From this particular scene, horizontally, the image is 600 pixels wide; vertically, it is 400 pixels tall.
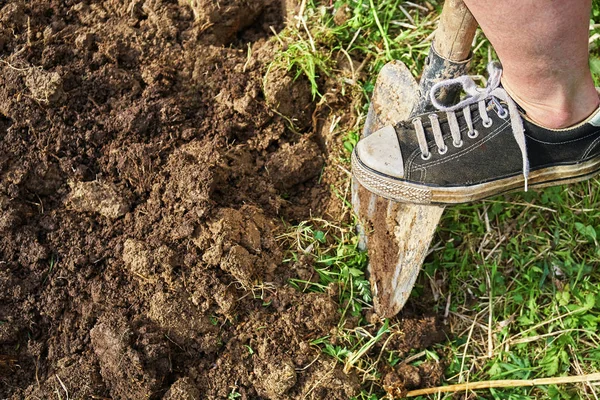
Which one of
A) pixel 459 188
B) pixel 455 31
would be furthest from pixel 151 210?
pixel 455 31

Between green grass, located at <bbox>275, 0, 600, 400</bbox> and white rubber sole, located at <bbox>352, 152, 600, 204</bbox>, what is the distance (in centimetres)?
43

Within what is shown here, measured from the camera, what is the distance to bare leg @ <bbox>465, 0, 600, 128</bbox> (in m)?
1.62

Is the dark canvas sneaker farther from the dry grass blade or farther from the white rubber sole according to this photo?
the dry grass blade

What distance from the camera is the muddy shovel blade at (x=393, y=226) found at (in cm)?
232

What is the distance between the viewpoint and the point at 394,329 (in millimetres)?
2385

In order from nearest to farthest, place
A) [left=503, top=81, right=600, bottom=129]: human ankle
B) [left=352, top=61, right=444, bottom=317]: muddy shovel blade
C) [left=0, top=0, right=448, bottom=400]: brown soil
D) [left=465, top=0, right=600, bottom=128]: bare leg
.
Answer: [left=465, top=0, right=600, bottom=128]: bare leg
[left=503, top=81, right=600, bottom=129]: human ankle
[left=0, top=0, right=448, bottom=400]: brown soil
[left=352, top=61, right=444, bottom=317]: muddy shovel blade

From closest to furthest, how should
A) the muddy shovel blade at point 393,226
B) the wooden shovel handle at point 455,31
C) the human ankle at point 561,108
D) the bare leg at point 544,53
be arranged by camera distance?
the bare leg at point 544,53 → the human ankle at point 561,108 → the wooden shovel handle at point 455,31 → the muddy shovel blade at point 393,226

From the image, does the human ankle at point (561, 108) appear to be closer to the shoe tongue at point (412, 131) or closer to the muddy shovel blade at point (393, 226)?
the shoe tongue at point (412, 131)

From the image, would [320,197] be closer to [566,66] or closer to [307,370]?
[307,370]

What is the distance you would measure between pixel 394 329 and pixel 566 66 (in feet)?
3.95

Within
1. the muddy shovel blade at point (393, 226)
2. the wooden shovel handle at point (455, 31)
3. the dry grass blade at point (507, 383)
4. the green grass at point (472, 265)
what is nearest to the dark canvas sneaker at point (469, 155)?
the wooden shovel handle at point (455, 31)

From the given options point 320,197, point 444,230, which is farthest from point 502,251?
point 320,197

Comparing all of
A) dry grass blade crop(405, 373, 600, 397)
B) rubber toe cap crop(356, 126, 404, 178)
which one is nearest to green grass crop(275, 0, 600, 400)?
dry grass blade crop(405, 373, 600, 397)

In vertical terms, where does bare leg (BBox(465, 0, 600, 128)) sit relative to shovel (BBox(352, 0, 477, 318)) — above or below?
above
